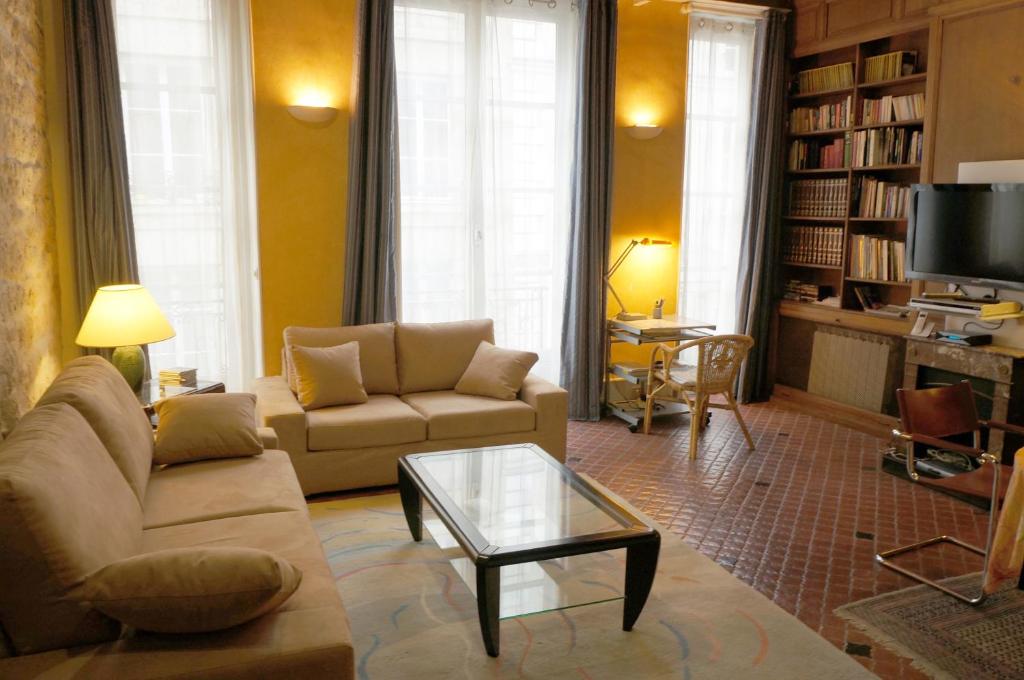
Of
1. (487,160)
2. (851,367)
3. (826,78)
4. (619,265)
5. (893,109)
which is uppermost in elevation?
(826,78)

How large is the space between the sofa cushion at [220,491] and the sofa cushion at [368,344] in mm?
1271

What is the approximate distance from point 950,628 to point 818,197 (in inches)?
159

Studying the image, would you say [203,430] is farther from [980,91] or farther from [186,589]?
[980,91]

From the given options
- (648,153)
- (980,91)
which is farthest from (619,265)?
(980,91)

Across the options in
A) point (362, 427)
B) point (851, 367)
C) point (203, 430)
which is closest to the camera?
point (203, 430)

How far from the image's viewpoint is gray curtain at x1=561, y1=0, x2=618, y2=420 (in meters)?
5.80

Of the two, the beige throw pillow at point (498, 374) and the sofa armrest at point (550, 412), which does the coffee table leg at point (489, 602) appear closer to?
the sofa armrest at point (550, 412)

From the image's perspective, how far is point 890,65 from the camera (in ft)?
19.0

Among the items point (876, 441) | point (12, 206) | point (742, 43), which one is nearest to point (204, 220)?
point (12, 206)

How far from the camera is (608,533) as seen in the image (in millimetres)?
2959

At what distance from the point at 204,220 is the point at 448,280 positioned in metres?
1.64

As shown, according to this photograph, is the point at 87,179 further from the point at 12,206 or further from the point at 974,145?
the point at 974,145

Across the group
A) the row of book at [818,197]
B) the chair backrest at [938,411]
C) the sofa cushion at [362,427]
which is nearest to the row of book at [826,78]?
the row of book at [818,197]

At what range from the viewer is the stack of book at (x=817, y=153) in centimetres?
623
